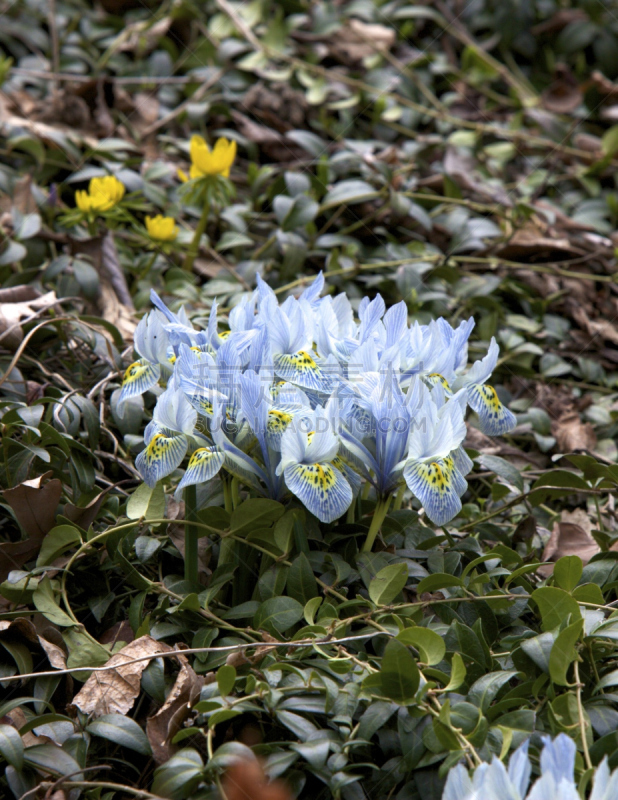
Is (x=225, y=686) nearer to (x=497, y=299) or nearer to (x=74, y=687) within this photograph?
(x=74, y=687)

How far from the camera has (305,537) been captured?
4.77 feet

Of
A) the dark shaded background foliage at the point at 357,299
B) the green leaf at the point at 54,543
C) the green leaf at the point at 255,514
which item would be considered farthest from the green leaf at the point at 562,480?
the green leaf at the point at 54,543

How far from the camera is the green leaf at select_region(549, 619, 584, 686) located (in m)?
1.20

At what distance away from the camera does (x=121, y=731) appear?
1.24m

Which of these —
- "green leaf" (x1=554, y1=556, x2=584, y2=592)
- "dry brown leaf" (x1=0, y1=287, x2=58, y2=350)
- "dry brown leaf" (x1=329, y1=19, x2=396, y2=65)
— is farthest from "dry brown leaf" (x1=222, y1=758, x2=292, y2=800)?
"dry brown leaf" (x1=329, y1=19, x2=396, y2=65)

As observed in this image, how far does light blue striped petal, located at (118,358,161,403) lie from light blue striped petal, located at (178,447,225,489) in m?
0.28

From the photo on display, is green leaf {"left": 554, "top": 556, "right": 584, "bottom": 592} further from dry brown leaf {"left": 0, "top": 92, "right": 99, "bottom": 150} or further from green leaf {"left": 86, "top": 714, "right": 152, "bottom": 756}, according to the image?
dry brown leaf {"left": 0, "top": 92, "right": 99, "bottom": 150}

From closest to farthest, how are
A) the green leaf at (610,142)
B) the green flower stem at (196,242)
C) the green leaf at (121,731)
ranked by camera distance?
1. the green leaf at (121,731)
2. the green flower stem at (196,242)
3. the green leaf at (610,142)

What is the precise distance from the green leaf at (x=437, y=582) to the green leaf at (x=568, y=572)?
185 millimetres

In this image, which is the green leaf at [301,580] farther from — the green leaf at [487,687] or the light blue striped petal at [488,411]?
the light blue striped petal at [488,411]

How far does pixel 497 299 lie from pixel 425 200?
0.51 metres

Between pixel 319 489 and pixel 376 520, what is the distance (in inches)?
8.6

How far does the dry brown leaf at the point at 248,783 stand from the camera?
1029 millimetres

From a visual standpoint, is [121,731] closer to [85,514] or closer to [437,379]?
[85,514]
